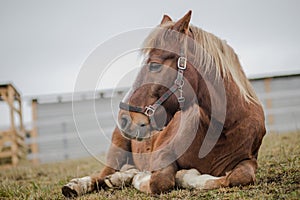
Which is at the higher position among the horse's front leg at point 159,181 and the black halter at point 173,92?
the black halter at point 173,92

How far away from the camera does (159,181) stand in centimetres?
339

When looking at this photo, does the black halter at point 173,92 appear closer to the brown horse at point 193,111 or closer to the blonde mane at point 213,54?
the brown horse at point 193,111

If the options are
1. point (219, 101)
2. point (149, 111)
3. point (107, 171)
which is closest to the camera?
point (149, 111)

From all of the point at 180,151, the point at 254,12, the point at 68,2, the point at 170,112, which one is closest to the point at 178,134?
the point at 180,151

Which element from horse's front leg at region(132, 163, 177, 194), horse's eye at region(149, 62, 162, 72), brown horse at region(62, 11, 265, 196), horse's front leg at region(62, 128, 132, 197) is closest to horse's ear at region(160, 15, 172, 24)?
brown horse at region(62, 11, 265, 196)

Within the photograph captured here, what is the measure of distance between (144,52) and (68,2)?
7.65 m

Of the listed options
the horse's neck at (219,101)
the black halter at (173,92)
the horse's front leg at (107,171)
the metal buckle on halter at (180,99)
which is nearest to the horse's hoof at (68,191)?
the horse's front leg at (107,171)

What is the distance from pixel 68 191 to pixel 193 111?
4.85ft

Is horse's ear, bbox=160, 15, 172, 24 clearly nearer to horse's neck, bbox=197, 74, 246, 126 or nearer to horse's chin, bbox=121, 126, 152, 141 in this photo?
horse's neck, bbox=197, 74, 246, 126

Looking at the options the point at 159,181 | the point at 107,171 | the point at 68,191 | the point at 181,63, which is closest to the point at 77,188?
the point at 68,191

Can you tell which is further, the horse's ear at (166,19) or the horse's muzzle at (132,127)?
the horse's ear at (166,19)

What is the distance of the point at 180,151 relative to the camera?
3.67 m

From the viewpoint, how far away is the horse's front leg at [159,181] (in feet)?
11.1

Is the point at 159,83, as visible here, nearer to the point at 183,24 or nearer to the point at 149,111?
the point at 149,111
